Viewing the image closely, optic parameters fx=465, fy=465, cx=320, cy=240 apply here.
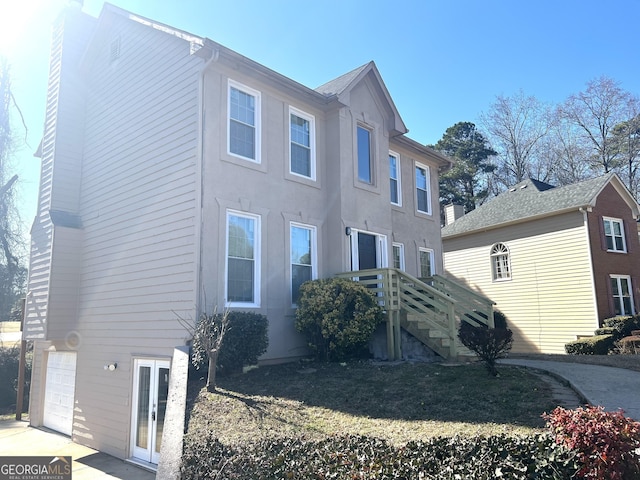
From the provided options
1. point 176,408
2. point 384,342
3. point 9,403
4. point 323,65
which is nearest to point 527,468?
point 176,408

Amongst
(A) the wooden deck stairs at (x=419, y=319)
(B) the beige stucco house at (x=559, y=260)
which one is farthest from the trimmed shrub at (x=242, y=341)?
(B) the beige stucco house at (x=559, y=260)

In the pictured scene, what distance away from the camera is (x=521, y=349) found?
68.6 ft

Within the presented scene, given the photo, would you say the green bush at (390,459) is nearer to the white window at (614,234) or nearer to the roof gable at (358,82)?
the roof gable at (358,82)

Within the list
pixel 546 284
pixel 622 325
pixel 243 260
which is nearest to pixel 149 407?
pixel 243 260

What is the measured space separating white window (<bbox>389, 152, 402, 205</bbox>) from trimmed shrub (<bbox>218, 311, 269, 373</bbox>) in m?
7.70

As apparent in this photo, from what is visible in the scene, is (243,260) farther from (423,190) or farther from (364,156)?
(423,190)

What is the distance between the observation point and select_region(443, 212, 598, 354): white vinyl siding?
61.9 ft

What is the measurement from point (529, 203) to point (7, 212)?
26.5m

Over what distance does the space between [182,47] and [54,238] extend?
6395 millimetres

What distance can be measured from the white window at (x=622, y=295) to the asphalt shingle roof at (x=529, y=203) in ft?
11.8

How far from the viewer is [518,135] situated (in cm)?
3691

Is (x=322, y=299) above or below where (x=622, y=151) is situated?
below

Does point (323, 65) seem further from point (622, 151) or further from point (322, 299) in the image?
point (622, 151)

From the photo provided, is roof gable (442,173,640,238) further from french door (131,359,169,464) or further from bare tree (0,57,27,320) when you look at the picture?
bare tree (0,57,27,320)
